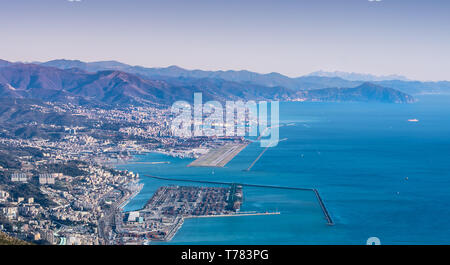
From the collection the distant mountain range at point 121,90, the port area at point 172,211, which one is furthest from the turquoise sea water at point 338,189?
the distant mountain range at point 121,90

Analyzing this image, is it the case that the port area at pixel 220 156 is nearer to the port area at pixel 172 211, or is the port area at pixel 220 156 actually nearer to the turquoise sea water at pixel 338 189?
the turquoise sea water at pixel 338 189

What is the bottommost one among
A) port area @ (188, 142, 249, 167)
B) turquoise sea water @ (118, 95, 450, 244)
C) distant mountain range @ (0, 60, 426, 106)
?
turquoise sea water @ (118, 95, 450, 244)

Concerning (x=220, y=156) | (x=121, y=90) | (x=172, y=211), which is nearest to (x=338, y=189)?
(x=172, y=211)

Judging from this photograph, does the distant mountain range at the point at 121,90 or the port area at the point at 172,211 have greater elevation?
the distant mountain range at the point at 121,90

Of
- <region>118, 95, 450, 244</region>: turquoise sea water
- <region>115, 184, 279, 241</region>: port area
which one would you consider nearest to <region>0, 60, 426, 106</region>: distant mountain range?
<region>118, 95, 450, 244</region>: turquoise sea water

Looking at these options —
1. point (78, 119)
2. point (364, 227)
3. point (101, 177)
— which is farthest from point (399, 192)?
point (78, 119)

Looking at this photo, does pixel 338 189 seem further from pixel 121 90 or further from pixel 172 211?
pixel 121 90

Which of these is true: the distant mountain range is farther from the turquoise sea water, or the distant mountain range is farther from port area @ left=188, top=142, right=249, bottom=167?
port area @ left=188, top=142, right=249, bottom=167
